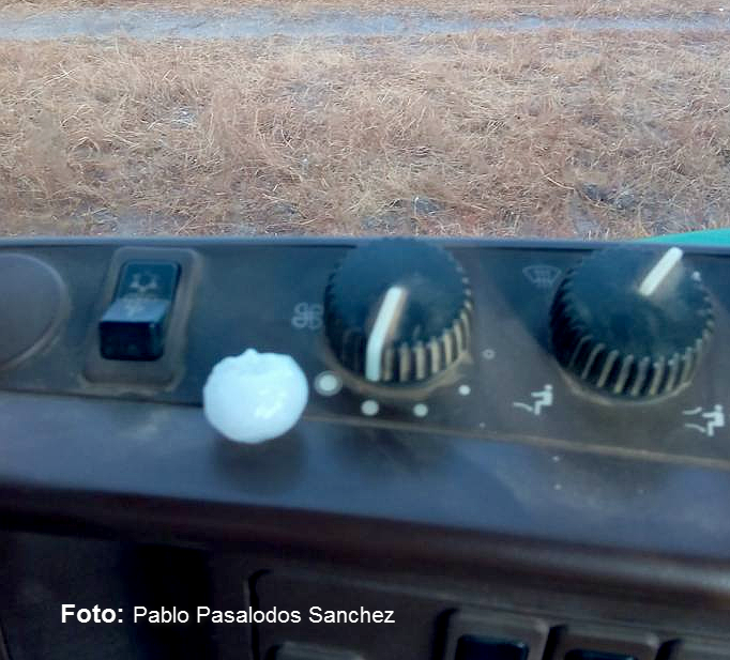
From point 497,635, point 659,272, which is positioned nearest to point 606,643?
point 497,635

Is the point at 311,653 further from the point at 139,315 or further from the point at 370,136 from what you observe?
the point at 370,136

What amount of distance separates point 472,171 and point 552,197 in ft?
0.44

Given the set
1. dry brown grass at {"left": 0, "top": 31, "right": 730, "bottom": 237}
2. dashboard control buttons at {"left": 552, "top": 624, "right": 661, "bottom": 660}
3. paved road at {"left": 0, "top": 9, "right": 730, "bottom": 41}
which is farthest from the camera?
paved road at {"left": 0, "top": 9, "right": 730, "bottom": 41}

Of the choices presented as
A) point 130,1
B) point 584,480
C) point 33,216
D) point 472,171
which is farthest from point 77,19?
point 584,480

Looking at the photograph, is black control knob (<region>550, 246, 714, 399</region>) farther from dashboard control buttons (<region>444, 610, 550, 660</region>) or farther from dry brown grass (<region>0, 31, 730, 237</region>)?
dry brown grass (<region>0, 31, 730, 237</region>)

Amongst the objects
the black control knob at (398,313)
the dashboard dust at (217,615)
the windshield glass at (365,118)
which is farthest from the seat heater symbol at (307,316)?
the windshield glass at (365,118)

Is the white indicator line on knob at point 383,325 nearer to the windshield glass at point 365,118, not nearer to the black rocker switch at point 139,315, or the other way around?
the black rocker switch at point 139,315

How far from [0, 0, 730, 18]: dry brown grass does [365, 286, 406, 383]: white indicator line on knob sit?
1.72m

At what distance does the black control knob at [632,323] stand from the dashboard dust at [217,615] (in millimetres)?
151

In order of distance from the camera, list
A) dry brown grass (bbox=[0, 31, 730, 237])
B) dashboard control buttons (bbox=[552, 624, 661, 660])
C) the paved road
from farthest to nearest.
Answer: the paved road → dry brown grass (bbox=[0, 31, 730, 237]) → dashboard control buttons (bbox=[552, 624, 661, 660])

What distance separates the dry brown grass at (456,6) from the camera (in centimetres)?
198

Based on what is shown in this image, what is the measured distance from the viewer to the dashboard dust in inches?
16.3

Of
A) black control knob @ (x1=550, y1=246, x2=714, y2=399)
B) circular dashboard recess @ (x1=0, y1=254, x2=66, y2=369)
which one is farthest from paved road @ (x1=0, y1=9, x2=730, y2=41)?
black control knob @ (x1=550, y1=246, x2=714, y2=399)

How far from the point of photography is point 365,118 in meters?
1.53
